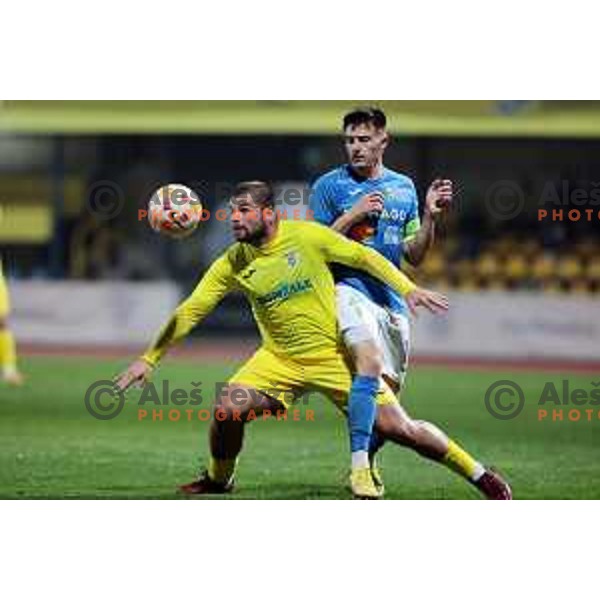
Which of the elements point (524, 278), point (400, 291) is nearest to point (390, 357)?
point (400, 291)

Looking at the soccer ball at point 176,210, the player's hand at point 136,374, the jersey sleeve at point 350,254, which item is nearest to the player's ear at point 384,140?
the jersey sleeve at point 350,254

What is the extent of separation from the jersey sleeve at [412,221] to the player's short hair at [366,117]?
1.11 feet

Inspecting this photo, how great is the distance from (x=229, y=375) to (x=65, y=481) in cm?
91

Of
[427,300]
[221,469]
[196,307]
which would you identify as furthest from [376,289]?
[221,469]

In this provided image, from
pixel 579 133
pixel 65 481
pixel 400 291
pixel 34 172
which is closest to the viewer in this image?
pixel 400 291

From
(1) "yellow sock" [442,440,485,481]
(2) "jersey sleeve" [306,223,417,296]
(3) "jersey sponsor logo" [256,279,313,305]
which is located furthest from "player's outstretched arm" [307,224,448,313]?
(1) "yellow sock" [442,440,485,481]

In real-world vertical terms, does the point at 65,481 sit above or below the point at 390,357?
below

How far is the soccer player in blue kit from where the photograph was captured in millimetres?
7180

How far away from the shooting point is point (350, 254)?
23.3ft

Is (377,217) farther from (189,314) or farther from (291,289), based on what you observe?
(189,314)

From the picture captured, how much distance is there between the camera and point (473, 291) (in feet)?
36.0

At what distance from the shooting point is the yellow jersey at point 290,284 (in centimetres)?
713
